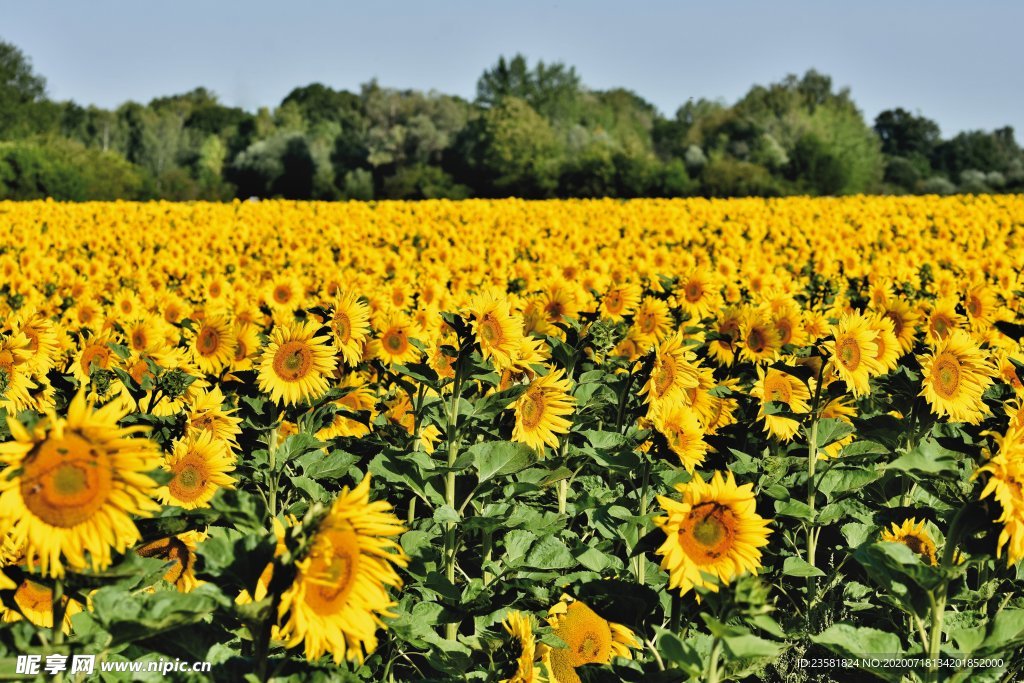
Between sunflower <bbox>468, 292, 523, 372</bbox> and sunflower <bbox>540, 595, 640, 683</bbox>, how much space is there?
1166 mm

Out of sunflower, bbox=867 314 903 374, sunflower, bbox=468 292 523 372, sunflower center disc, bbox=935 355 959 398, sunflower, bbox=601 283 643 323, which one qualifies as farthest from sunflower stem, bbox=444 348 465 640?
sunflower, bbox=601 283 643 323

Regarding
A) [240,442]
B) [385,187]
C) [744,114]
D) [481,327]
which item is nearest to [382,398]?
[240,442]

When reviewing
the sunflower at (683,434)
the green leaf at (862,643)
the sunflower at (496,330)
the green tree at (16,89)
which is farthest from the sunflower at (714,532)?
the green tree at (16,89)

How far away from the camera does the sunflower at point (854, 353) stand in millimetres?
3920

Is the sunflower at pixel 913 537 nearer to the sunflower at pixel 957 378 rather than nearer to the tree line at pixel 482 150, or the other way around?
the sunflower at pixel 957 378

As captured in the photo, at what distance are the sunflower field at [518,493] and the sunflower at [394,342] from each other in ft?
0.05

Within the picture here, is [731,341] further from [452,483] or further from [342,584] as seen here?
[342,584]

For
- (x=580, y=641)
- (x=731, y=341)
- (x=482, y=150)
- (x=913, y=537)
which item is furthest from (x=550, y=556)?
(x=482, y=150)

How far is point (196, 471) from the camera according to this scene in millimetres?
3166

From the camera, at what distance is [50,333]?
4.08m

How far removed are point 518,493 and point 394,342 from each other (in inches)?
63.3

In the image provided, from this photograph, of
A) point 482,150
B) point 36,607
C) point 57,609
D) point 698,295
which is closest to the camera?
point 57,609

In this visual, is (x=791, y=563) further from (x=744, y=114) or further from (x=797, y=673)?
(x=744, y=114)

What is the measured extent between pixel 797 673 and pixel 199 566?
2657 mm
